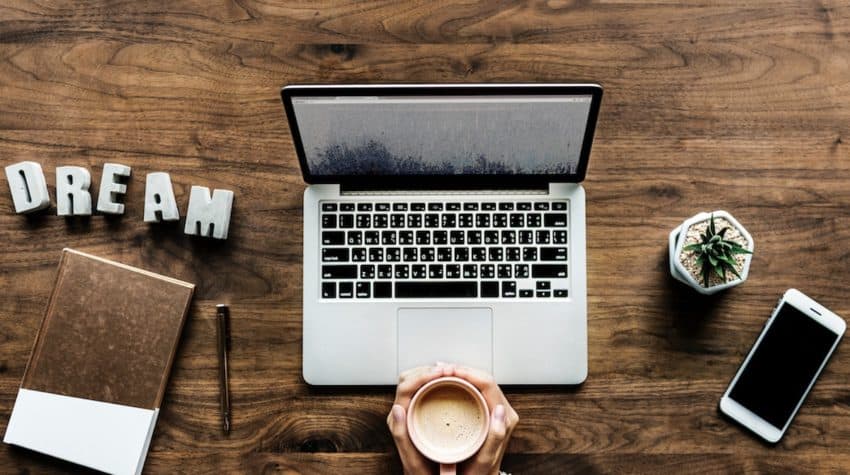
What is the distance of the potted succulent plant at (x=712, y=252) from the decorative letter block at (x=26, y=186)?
920mm

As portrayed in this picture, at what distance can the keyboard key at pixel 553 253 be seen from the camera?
34.5 inches

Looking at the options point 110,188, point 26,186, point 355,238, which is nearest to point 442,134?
point 355,238

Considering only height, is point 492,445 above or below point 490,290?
below

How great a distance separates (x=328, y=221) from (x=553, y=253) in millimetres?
321

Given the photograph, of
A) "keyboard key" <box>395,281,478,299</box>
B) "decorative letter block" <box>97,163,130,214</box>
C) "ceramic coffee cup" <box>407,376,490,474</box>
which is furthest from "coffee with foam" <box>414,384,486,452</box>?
"decorative letter block" <box>97,163,130,214</box>

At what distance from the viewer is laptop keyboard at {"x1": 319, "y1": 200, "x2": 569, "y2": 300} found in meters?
0.88

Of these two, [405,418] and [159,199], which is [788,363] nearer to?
[405,418]

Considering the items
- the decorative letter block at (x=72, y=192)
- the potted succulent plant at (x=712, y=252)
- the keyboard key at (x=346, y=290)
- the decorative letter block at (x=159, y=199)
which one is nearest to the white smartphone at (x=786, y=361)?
the potted succulent plant at (x=712, y=252)

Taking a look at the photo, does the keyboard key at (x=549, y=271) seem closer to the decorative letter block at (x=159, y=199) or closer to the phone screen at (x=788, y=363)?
the phone screen at (x=788, y=363)

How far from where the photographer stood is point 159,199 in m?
0.92

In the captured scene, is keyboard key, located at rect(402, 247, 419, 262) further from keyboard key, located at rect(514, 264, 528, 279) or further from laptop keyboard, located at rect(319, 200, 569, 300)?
keyboard key, located at rect(514, 264, 528, 279)

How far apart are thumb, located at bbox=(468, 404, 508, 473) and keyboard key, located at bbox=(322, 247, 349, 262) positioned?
29 cm

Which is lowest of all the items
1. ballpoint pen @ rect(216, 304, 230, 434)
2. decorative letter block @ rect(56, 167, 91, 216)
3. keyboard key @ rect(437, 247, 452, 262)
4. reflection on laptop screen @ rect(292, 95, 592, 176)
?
ballpoint pen @ rect(216, 304, 230, 434)

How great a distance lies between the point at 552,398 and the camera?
901mm
